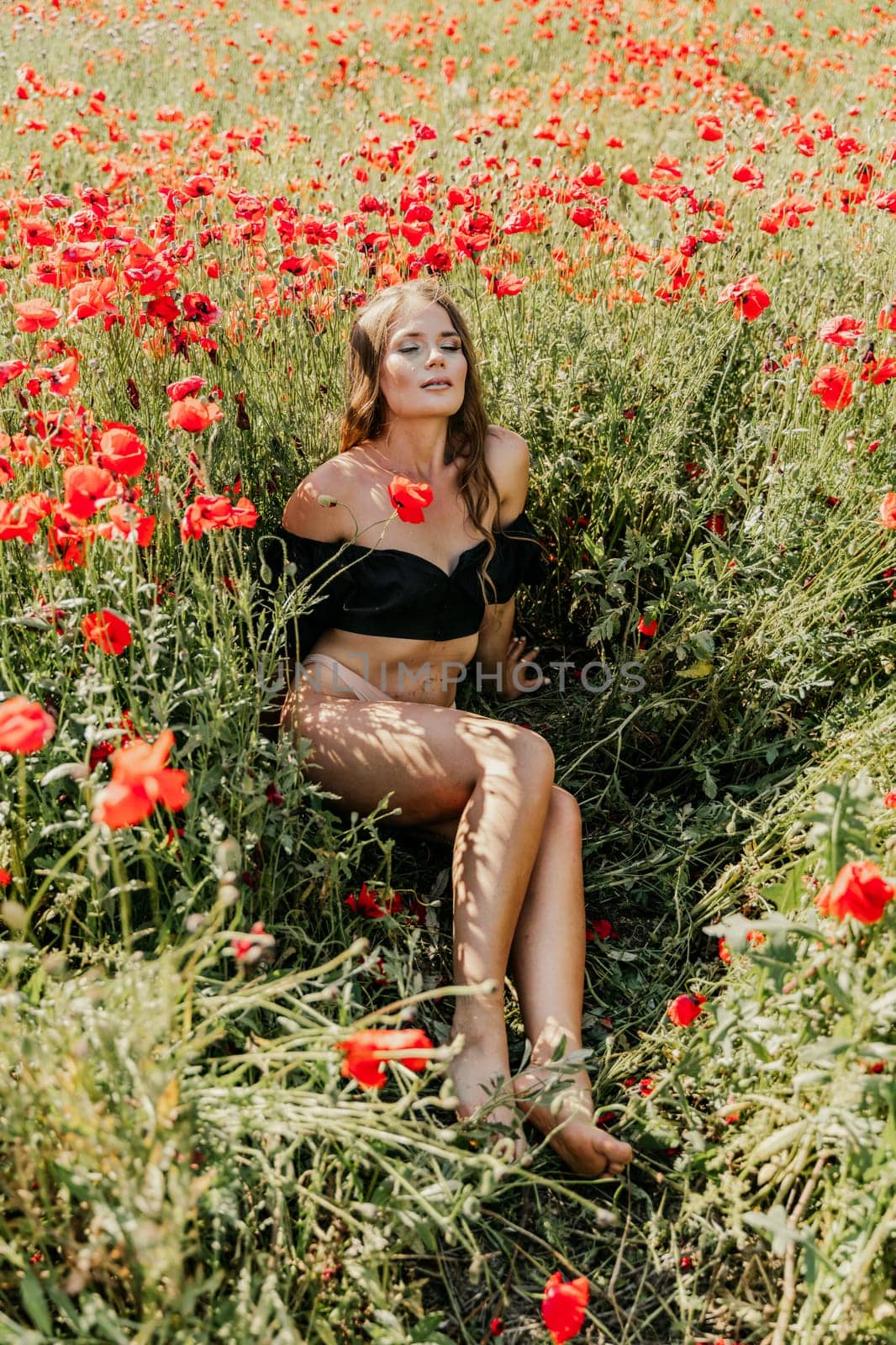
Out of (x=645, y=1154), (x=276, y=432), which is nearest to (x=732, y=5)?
(x=276, y=432)

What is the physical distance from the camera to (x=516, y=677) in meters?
3.13

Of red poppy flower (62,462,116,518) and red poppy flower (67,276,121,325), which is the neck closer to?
red poppy flower (67,276,121,325)

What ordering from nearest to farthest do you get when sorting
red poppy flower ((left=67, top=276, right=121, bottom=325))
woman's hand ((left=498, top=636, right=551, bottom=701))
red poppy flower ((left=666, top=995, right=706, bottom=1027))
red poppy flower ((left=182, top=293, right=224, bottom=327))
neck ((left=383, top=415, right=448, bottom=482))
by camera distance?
1. red poppy flower ((left=666, top=995, right=706, bottom=1027))
2. red poppy flower ((left=67, top=276, right=121, bottom=325))
3. red poppy flower ((left=182, top=293, right=224, bottom=327))
4. neck ((left=383, top=415, right=448, bottom=482))
5. woman's hand ((left=498, top=636, right=551, bottom=701))

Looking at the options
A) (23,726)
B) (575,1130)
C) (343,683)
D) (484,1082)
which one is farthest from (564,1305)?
(343,683)

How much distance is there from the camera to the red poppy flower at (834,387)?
2602 mm

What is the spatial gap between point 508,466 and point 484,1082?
154cm

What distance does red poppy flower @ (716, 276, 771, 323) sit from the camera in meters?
2.77

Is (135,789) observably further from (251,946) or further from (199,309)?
(199,309)

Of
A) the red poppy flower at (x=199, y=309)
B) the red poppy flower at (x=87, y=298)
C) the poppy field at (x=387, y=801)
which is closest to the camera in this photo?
the poppy field at (x=387, y=801)

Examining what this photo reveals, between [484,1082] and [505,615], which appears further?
[505,615]

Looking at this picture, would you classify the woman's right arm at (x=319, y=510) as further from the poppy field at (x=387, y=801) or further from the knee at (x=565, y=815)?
the knee at (x=565, y=815)

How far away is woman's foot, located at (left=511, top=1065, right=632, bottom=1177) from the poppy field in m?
0.05

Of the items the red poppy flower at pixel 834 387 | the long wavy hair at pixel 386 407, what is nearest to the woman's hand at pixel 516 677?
the long wavy hair at pixel 386 407

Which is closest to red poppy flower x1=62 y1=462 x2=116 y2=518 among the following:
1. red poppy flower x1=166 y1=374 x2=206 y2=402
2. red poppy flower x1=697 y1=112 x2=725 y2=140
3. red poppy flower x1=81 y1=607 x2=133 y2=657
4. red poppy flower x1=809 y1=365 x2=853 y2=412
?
red poppy flower x1=81 y1=607 x2=133 y2=657
